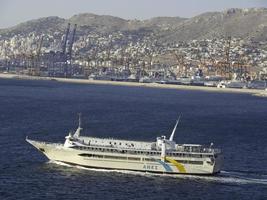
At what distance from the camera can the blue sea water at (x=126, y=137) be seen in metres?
37.5

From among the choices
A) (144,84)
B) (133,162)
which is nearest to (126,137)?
(133,162)

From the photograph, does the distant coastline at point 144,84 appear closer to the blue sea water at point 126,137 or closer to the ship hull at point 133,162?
the blue sea water at point 126,137

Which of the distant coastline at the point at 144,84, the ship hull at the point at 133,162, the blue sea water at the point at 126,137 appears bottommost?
the distant coastline at the point at 144,84

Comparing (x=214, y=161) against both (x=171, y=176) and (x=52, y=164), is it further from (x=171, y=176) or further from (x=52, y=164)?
A: (x=52, y=164)

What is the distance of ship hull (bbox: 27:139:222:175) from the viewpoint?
4156 cm

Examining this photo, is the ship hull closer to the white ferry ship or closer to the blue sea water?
the white ferry ship

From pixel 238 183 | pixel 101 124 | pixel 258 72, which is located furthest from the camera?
pixel 258 72

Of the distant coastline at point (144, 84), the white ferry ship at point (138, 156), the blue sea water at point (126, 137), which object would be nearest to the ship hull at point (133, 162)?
the white ferry ship at point (138, 156)

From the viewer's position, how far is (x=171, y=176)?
41312 mm

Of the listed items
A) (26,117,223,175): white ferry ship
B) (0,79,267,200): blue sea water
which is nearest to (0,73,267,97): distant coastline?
(0,79,267,200): blue sea water

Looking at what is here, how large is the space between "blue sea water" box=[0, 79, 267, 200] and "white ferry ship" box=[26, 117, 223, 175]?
0.54m

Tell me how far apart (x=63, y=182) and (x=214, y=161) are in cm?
863

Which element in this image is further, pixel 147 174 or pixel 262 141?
pixel 262 141

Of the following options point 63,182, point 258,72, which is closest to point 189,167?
point 63,182
